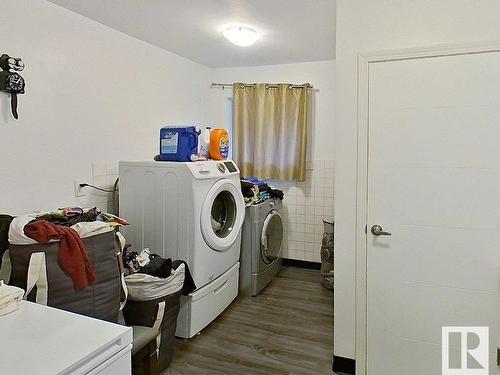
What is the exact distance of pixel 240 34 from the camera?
9.50 feet

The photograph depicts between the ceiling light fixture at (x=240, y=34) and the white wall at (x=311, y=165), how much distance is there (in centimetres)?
117

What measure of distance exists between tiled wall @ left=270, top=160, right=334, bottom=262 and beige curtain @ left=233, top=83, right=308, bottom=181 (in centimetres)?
17

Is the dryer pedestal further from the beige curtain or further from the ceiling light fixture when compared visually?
the ceiling light fixture

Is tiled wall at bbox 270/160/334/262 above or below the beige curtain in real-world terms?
below

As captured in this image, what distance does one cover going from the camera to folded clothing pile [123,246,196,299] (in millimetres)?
2189

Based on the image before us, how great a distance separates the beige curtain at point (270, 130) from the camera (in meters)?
3.99

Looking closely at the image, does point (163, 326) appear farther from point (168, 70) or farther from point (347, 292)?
point (168, 70)

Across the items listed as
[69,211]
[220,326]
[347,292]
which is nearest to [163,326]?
[220,326]

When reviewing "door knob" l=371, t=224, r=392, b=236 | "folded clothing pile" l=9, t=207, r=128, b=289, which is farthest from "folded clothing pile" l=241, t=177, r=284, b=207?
"folded clothing pile" l=9, t=207, r=128, b=289

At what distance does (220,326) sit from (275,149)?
204 cm

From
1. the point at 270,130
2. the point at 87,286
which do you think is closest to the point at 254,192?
the point at 270,130

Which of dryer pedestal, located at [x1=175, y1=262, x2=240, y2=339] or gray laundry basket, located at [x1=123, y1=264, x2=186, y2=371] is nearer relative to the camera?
gray laundry basket, located at [x1=123, y1=264, x2=186, y2=371]

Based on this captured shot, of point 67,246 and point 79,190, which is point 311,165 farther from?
point 67,246

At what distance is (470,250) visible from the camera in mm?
1949
